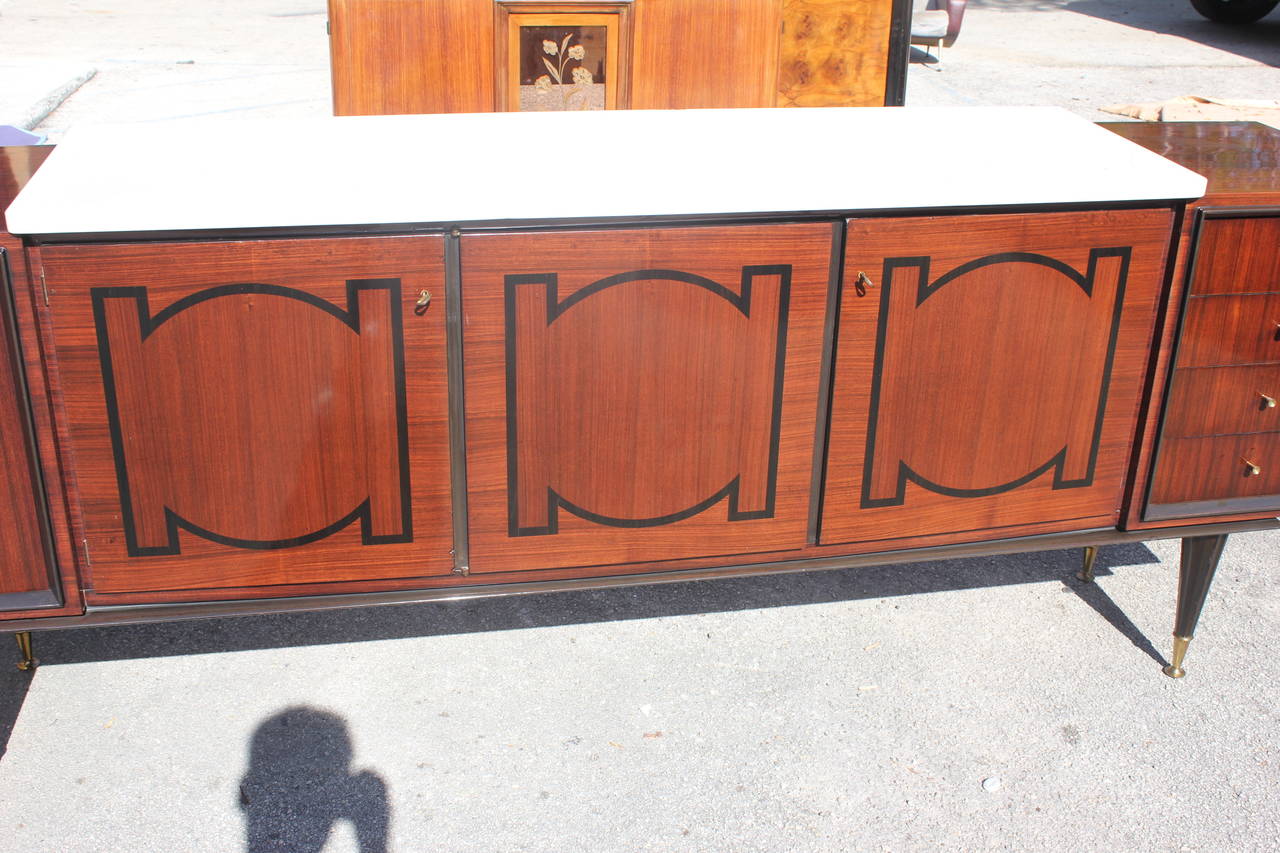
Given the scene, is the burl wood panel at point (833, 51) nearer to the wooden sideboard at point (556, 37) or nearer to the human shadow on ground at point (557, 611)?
the wooden sideboard at point (556, 37)

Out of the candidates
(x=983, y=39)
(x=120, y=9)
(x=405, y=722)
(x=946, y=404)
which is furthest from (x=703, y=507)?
(x=120, y=9)

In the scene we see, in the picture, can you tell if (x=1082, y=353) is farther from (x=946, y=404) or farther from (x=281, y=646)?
(x=281, y=646)

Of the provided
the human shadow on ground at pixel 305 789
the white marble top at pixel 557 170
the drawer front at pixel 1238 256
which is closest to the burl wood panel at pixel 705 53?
the white marble top at pixel 557 170

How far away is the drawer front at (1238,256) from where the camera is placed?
7.48 ft

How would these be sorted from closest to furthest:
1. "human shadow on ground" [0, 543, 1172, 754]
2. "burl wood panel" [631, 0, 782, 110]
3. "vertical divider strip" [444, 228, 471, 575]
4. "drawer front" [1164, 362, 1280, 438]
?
1. "vertical divider strip" [444, 228, 471, 575]
2. "drawer front" [1164, 362, 1280, 438]
3. "human shadow on ground" [0, 543, 1172, 754]
4. "burl wood panel" [631, 0, 782, 110]

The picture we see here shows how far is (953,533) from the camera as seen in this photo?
248cm

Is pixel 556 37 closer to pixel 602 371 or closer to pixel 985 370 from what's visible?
pixel 602 371

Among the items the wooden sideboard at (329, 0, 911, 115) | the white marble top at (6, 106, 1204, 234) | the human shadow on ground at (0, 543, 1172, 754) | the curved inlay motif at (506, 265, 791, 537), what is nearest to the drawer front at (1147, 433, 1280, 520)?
the human shadow on ground at (0, 543, 1172, 754)

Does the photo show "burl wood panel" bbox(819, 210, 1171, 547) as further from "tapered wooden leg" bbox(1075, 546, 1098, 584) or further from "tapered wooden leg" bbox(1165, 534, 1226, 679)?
"tapered wooden leg" bbox(1075, 546, 1098, 584)

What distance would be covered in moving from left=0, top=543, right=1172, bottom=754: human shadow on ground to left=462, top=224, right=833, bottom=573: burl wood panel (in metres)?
0.56

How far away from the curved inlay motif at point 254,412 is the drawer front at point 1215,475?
1.50 m

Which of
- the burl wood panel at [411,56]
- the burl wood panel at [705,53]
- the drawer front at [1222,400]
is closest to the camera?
the drawer front at [1222,400]

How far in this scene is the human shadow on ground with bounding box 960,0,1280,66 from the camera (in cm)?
1098

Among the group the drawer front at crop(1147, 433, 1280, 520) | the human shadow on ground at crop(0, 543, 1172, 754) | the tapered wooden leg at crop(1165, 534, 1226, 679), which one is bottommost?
the human shadow on ground at crop(0, 543, 1172, 754)
